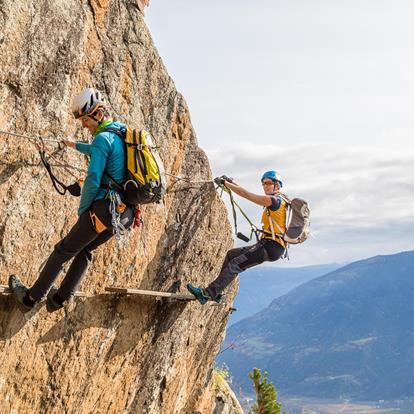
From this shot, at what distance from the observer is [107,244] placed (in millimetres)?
11820

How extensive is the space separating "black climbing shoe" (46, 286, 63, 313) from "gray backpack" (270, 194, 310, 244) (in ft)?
17.0

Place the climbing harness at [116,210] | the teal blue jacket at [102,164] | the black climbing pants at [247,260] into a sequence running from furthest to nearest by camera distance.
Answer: the black climbing pants at [247,260] → the climbing harness at [116,210] → the teal blue jacket at [102,164]

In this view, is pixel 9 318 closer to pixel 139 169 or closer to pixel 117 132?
pixel 139 169

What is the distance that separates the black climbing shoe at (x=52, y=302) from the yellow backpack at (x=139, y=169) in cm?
215

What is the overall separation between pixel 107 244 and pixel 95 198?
307 centimetres

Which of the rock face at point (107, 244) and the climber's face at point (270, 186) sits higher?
the climber's face at point (270, 186)

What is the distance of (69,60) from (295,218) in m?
5.88

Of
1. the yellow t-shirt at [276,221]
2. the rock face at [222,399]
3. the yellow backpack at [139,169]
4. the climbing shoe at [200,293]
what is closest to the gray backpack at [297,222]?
the yellow t-shirt at [276,221]

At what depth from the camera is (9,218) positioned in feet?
31.6

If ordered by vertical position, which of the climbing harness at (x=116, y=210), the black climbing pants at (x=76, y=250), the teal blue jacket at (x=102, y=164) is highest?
the teal blue jacket at (x=102, y=164)

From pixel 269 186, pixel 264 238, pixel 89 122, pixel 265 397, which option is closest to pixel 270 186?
pixel 269 186

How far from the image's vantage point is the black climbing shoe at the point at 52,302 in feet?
32.1

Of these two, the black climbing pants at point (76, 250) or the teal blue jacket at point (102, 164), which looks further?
the black climbing pants at point (76, 250)

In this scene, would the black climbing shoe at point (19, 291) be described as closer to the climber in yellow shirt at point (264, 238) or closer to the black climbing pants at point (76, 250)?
the black climbing pants at point (76, 250)
